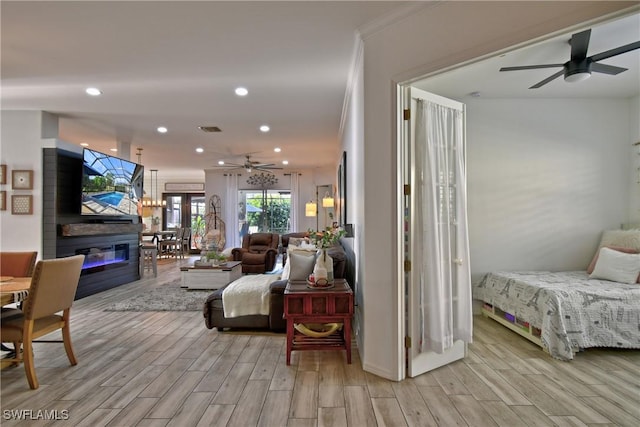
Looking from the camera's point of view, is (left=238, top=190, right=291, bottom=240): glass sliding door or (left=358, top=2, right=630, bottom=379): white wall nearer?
(left=358, top=2, right=630, bottom=379): white wall

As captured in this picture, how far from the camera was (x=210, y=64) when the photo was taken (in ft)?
11.5

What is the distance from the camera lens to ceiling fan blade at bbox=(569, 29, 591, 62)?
264 centimetres

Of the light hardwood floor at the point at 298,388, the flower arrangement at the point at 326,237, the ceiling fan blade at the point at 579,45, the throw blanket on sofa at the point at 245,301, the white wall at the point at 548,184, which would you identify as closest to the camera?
the light hardwood floor at the point at 298,388

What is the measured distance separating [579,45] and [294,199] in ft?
28.1

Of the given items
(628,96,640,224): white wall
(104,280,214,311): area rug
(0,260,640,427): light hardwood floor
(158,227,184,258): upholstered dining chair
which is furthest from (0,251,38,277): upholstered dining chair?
(158,227,184,258): upholstered dining chair

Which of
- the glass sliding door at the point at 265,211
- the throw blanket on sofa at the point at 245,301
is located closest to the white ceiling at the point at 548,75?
the throw blanket on sofa at the point at 245,301

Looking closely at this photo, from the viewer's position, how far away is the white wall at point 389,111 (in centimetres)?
225

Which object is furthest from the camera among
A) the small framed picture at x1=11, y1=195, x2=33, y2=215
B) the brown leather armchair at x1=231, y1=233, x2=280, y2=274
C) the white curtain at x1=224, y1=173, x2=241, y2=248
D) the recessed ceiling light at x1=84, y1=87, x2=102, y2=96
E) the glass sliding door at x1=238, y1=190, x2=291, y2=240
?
the glass sliding door at x1=238, y1=190, x2=291, y2=240

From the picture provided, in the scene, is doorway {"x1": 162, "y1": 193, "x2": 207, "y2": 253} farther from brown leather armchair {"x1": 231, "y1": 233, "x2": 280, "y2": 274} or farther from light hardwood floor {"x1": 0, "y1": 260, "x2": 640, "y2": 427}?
light hardwood floor {"x1": 0, "y1": 260, "x2": 640, "y2": 427}

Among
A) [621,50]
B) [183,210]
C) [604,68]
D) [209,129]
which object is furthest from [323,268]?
[183,210]

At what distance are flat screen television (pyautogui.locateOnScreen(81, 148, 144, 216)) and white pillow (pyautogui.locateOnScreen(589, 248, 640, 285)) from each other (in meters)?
7.51

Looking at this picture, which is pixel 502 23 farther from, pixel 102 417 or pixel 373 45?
pixel 102 417

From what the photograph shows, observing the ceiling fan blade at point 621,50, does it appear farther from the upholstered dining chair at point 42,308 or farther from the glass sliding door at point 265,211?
the glass sliding door at point 265,211

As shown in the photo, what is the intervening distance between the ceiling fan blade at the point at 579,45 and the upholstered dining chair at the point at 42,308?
463cm
